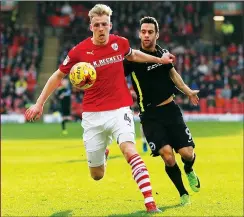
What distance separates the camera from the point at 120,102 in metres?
9.45

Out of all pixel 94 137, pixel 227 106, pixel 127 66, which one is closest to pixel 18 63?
pixel 227 106

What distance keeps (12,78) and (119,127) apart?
1342 inches

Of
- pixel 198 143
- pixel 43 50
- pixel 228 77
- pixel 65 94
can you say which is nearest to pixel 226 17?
pixel 228 77

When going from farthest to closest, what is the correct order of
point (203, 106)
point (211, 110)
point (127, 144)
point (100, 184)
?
point (203, 106) → point (211, 110) → point (100, 184) → point (127, 144)

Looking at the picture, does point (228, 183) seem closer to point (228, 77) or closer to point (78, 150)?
point (78, 150)

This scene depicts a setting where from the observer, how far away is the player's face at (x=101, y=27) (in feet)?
30.0

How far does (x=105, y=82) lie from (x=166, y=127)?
1589 mm

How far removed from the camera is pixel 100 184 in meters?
12.9

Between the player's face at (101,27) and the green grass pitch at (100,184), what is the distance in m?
2.41

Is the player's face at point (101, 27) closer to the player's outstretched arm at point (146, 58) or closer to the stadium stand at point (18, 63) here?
the player's outstretched arm at point (146, 58)

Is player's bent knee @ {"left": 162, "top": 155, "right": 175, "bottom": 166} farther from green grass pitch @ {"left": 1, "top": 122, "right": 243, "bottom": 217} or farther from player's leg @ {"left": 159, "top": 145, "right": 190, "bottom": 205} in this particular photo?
green grass pitch @ {"left": 1, "top": 122, "right": 243, "bottom": 217}

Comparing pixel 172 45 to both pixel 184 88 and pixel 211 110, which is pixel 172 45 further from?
pixel 184 88

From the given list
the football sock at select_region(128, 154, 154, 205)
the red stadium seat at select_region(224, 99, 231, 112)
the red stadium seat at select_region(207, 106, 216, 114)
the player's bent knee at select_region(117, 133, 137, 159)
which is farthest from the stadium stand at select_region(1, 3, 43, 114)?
the football sock at select_region(128, 154, 154, 205)

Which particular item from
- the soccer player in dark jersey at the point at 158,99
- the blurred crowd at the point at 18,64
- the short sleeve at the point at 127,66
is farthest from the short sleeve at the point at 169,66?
the blurred crowd at the point at 18,64
